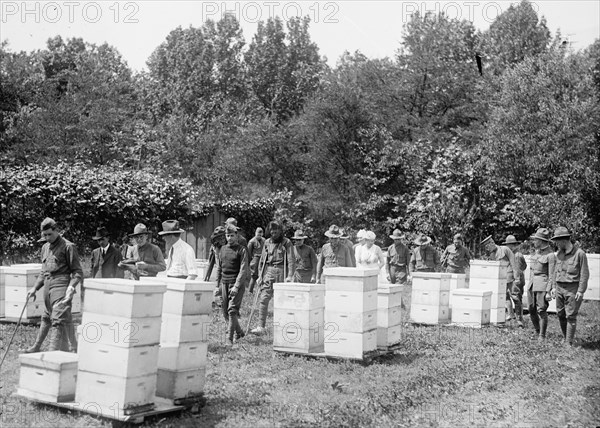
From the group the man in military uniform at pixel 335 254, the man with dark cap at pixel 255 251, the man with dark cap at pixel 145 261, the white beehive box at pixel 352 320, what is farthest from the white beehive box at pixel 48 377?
the man with dark cap at pixel 255 251

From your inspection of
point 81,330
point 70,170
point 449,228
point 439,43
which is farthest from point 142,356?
point 439,43

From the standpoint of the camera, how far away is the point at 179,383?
8.65m

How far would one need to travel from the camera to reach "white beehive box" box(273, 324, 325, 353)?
11984 mm

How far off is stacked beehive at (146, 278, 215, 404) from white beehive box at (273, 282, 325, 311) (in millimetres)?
2833

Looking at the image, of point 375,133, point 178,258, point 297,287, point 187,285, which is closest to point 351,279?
point 297,287

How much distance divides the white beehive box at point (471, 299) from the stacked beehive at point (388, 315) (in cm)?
411

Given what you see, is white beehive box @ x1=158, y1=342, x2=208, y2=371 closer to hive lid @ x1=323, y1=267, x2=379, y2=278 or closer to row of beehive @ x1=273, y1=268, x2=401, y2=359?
row of beehive @ x1=273, y1=268, x2=401, y2=359

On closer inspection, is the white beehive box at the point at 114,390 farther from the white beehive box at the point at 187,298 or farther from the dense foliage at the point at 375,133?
the dense foliage at the point at 375,133

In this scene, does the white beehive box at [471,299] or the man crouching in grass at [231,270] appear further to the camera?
the white beehive box at [471,299]

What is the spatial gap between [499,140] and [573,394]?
80.8ft

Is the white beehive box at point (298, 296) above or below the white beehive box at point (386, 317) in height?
above

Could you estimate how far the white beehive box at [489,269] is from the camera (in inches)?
672

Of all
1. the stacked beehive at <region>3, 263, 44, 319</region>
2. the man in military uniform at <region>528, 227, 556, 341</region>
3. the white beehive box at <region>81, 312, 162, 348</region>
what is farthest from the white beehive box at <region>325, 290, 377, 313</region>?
the stacked beehive at <region>3, 263, 44, 319</region>

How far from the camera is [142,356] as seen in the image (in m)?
7.96
